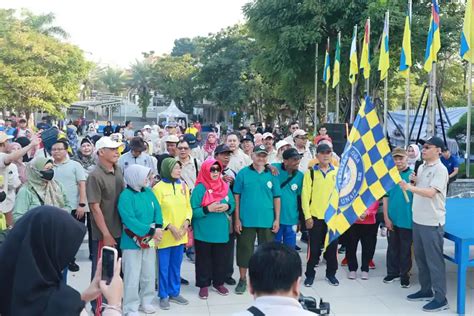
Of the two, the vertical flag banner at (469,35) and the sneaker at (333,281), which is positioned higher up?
the vertical flag banner at (469,35)

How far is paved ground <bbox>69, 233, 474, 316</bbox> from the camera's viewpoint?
517 centimetres

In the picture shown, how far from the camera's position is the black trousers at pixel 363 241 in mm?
6148

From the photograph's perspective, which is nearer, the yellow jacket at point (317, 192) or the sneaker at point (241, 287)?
the sneaker at point (241, 287)

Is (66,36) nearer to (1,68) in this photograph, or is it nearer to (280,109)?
(1,68)

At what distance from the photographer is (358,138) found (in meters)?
4.45

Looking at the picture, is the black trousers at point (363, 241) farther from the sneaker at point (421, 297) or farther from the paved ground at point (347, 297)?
the sneaker at point (421, 297)

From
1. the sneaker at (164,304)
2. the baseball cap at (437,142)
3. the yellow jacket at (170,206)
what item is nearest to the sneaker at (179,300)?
the sneaker at (164,304)

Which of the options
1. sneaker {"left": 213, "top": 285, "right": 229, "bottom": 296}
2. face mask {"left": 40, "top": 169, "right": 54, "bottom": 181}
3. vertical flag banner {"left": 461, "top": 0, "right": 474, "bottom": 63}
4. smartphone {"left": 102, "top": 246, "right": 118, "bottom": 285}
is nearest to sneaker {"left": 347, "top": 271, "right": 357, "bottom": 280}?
sneaker {"left": 213, "top": 285, "right": 229, "bottom": 296}

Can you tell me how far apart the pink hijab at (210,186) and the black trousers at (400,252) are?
2.08m

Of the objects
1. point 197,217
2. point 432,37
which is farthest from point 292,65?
point 197,217

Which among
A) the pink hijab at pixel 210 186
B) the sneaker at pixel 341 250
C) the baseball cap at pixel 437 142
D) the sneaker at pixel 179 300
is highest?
the baseball cap at pixel 437 142

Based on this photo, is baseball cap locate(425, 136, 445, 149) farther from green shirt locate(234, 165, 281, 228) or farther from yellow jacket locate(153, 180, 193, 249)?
yellow jacket locate(153, 180, 193, 249)

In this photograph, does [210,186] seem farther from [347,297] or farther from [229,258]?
[347,297]

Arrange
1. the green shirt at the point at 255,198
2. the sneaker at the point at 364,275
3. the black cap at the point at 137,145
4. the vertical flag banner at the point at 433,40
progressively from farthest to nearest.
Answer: the vertical flag banner at the point at 433,40 < the black cap at the point at 137,145 < the sneaker at the point at 364,275 < the green shirt at the point at 255,198
